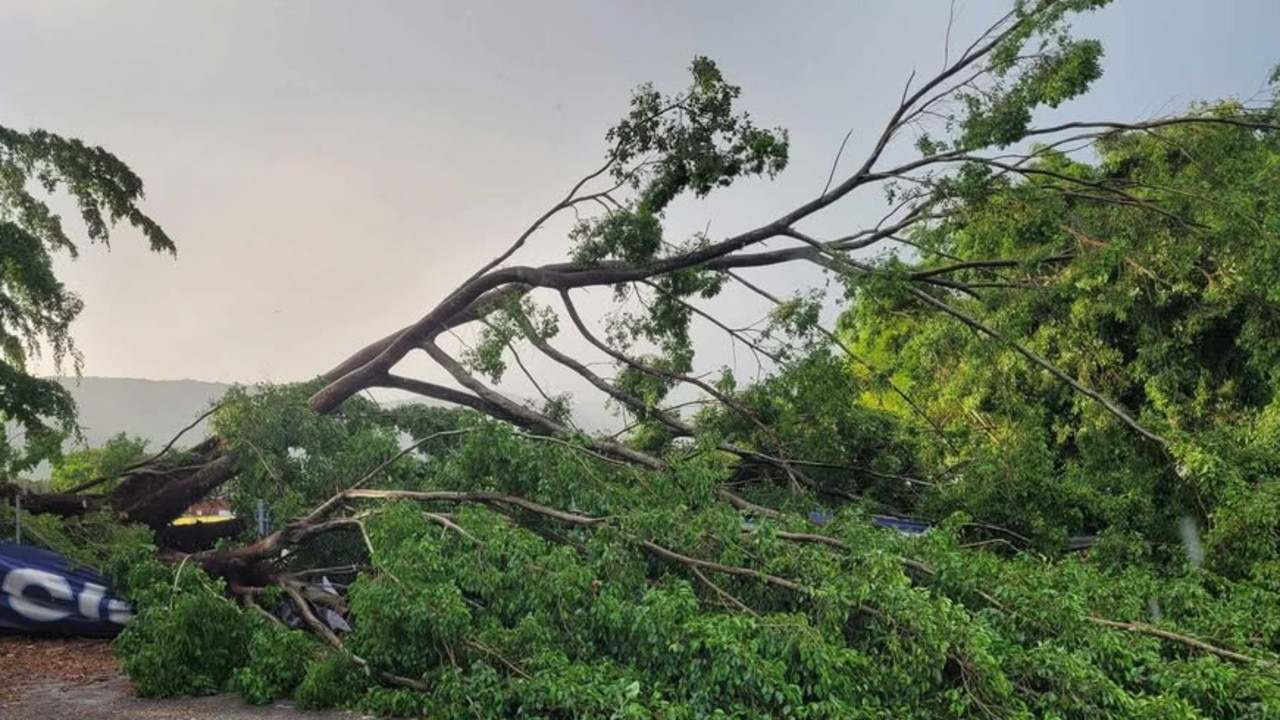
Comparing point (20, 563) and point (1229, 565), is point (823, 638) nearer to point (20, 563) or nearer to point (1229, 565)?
point (1229, 565)

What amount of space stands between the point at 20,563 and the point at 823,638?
25.2 ft

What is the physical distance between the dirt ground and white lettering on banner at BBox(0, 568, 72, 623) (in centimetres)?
29

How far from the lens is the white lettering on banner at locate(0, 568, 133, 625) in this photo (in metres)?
8.30

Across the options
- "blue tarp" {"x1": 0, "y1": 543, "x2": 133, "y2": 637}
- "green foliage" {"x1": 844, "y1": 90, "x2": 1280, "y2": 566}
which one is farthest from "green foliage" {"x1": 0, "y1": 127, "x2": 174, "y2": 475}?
"green foliage" {"x1": 844, "y1": 90, "x2": 1280, "y2": 566}

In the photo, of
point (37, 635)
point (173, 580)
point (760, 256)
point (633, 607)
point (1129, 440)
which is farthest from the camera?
point (760, 256)

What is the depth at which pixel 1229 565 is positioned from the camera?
6.43 metres

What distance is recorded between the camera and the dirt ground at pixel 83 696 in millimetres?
5555

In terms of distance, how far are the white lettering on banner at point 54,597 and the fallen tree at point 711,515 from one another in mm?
581

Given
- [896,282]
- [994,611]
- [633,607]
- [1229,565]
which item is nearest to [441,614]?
[633,607]

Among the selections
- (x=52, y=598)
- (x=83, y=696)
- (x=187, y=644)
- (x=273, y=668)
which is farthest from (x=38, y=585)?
(x=273, y=668)

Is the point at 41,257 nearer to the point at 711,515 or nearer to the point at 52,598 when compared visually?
the point at 52,598

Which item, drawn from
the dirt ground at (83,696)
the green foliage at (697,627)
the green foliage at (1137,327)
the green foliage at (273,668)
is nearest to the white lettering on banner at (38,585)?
the dirt ground at (83,696)

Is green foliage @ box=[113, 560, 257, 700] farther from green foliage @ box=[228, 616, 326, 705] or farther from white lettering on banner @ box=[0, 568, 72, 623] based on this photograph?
white lettering on banner @ box=[0, 568, 72, 623]

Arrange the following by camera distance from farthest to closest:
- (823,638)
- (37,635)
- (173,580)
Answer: (37,635), (173,580), (823,638)
